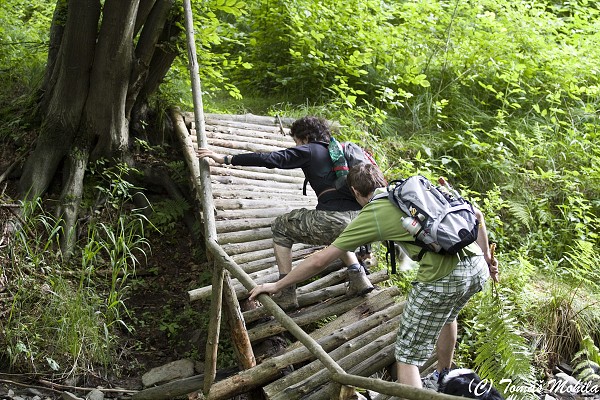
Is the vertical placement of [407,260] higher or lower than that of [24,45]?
higher

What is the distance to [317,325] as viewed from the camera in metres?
6.12

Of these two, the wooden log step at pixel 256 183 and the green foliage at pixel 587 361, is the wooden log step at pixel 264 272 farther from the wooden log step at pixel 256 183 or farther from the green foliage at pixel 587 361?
the green foliage at pixel 587 361

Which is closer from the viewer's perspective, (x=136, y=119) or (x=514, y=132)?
(x=136, y=119)

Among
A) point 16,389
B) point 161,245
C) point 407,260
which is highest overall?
point 407,260

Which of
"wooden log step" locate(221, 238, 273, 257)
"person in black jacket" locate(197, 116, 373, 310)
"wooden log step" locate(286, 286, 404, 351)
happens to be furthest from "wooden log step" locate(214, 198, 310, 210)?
"wooden log step" locate(286, 286, 404, 351)

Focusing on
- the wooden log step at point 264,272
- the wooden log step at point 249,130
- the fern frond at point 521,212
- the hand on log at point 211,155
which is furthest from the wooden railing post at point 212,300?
the fern frond at point 521,212

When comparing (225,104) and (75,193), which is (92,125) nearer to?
(75,193)

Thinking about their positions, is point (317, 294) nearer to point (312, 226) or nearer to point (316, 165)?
point (312, 226)

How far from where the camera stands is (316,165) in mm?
5629

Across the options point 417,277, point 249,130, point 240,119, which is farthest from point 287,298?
point 240,119

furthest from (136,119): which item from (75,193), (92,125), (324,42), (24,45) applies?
(324,42)

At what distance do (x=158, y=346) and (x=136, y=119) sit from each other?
330 cm

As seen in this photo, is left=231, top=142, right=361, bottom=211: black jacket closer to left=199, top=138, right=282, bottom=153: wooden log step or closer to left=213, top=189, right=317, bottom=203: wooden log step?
left=213, top=189, right=317, bottom=203: wooden log step

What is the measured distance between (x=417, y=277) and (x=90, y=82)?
5.16m
